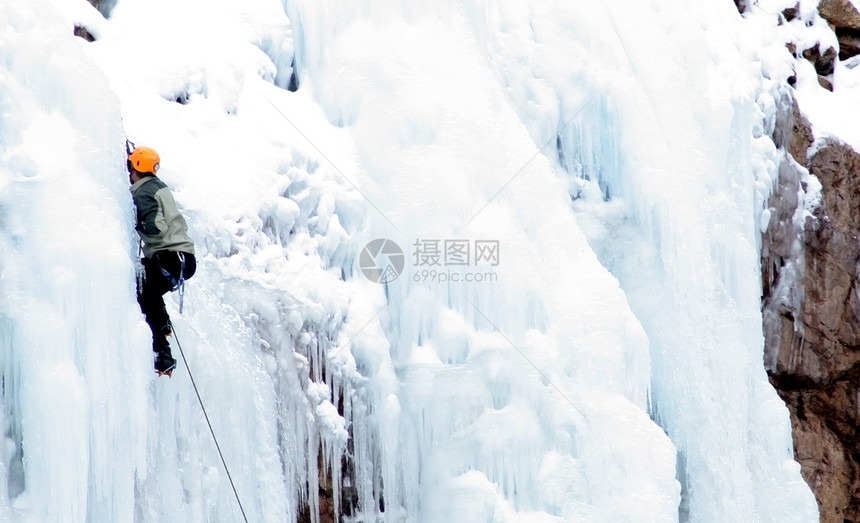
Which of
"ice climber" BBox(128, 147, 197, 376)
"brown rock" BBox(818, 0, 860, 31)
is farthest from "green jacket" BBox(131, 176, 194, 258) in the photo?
"brown rock" BBox(818, 0, 860, 31)

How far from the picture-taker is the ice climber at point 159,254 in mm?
4656

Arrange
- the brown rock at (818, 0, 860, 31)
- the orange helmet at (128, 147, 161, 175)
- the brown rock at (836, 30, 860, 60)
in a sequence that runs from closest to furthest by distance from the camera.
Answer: the orange helmet at (128, 147, 161, 175) < the brown rock at (818, 0, 860, 31) < the brown rock at (836, 30, 860, 60)

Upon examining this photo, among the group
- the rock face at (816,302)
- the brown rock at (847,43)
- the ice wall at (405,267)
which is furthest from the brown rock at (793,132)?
the brown rock at (847,43)

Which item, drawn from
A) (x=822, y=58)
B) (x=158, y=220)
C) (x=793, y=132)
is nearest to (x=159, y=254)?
(x=158, y=220)

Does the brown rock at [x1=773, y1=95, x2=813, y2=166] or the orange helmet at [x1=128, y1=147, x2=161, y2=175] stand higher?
the brown rock at [x1=773, y1=95, x2=813, y2=166]

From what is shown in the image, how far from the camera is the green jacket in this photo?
4.65m

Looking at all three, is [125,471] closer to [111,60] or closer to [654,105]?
[111,60]

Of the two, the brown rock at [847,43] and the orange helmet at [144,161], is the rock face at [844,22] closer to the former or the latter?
the brown rock at [847,43]

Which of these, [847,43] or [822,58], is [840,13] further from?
[822,58]

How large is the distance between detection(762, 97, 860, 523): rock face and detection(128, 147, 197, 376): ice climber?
4881 mm

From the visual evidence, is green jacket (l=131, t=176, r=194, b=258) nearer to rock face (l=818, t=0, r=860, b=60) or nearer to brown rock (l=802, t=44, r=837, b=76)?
brown rock (l=802, t=44, r=837, b=76)

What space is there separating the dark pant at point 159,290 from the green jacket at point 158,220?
5 centimetres

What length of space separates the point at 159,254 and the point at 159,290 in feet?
0.57

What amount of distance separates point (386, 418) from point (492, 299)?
938 mm
